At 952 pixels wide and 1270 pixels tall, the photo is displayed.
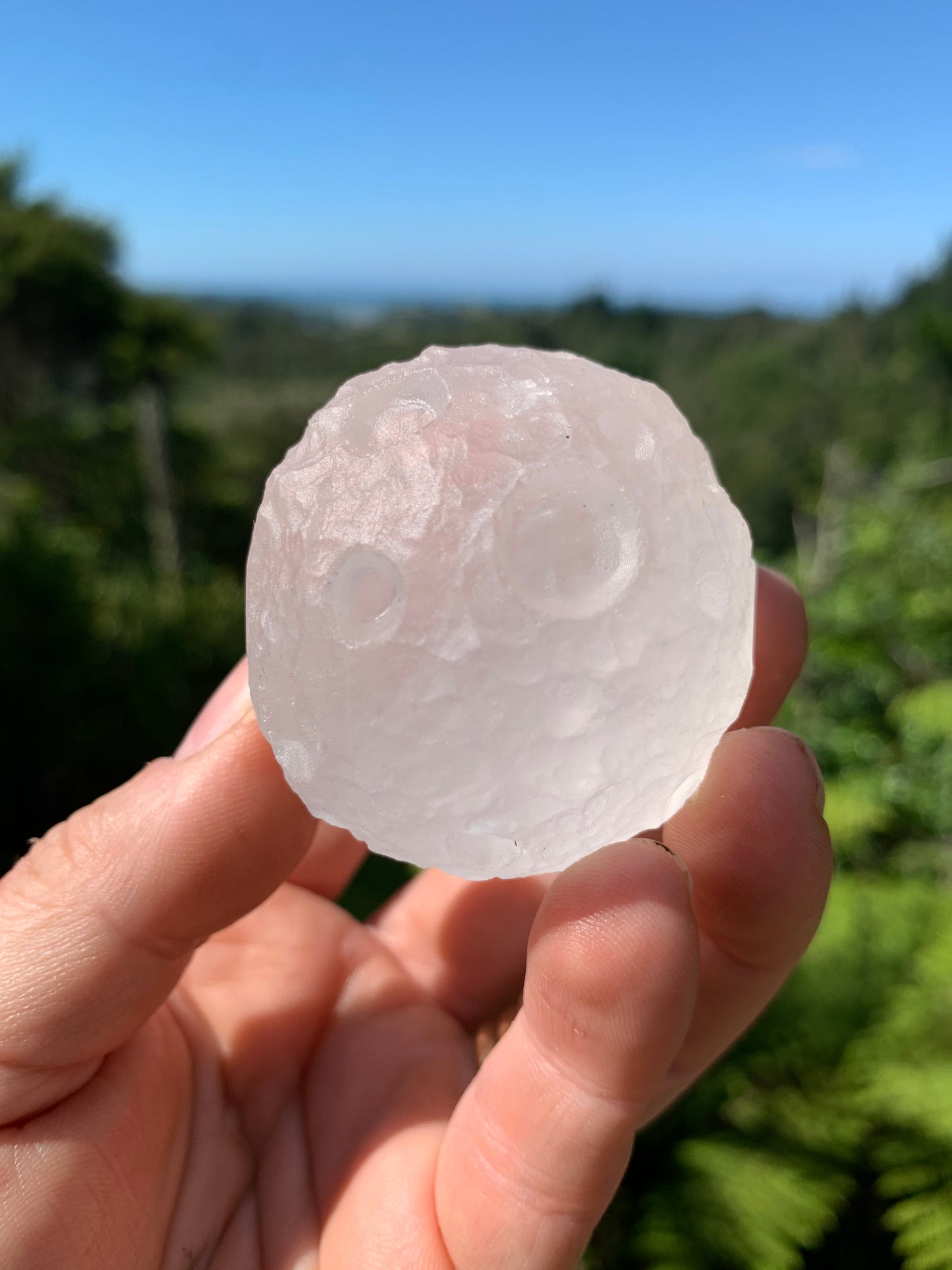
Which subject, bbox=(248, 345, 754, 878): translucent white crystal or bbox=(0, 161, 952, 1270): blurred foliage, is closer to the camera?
bbox=(248, 345, 754, 878): translucent white crystal

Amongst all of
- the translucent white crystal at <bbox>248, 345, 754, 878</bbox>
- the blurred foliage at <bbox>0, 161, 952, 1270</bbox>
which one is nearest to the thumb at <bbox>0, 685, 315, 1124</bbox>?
the translucent white crystal at <bbox>248, 345, 754, 878</bbox>

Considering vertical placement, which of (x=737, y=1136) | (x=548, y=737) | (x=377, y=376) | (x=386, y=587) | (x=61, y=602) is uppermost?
(x=377, y=376)

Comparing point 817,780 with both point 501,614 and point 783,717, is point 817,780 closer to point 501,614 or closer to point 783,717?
point 501,614

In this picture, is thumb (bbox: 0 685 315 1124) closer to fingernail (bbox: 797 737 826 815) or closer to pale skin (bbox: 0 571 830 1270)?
pale skin (bbox: 0 571 830 1270)

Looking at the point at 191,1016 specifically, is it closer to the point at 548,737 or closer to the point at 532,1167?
the point at 532,1167

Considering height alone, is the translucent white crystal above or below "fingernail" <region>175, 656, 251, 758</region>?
above

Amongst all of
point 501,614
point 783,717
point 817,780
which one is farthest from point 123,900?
point 783,717

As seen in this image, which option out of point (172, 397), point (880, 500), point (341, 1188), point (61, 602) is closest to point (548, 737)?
point (341, 1188)
